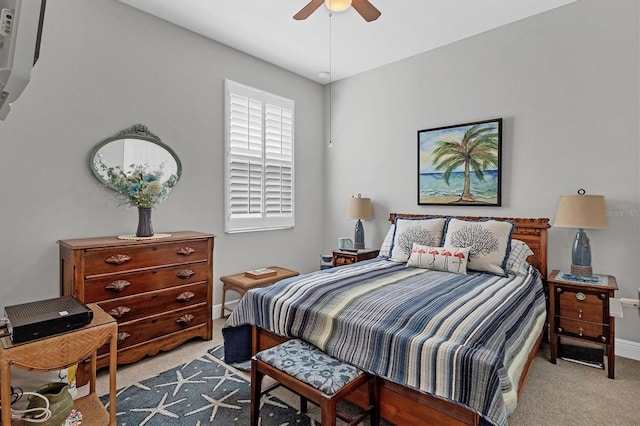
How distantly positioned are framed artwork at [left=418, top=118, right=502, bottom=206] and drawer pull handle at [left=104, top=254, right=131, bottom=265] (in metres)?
3.00

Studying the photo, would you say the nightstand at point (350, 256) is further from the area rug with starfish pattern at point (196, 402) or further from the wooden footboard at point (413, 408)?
the wooden footboard at point (413, 408)

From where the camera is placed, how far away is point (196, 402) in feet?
7.06

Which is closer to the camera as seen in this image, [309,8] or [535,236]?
[309,8]

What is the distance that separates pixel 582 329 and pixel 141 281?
338 centimetres

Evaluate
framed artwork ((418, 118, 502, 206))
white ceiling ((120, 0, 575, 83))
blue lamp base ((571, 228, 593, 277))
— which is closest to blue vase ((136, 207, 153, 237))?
white ceiling ((120, 0, 575, 83))

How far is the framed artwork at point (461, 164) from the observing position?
3412 mm

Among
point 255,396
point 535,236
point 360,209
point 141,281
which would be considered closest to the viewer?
point 255,396

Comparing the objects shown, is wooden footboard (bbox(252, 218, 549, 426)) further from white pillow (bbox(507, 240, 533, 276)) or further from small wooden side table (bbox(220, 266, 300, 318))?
A: white pillow (bbox(507, 240, 533, 276))

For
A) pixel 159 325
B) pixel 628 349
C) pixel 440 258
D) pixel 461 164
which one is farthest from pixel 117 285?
pixel 628 349

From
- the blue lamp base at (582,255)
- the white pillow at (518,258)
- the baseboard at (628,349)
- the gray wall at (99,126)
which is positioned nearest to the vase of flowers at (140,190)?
the gray wall at (99,126)

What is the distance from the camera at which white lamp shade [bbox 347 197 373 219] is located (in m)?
4.17

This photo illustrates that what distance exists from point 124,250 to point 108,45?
176 cm

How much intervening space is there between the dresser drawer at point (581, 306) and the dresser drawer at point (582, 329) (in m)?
0.04

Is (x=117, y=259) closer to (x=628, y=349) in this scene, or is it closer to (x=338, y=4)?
(x=338, y=4)
